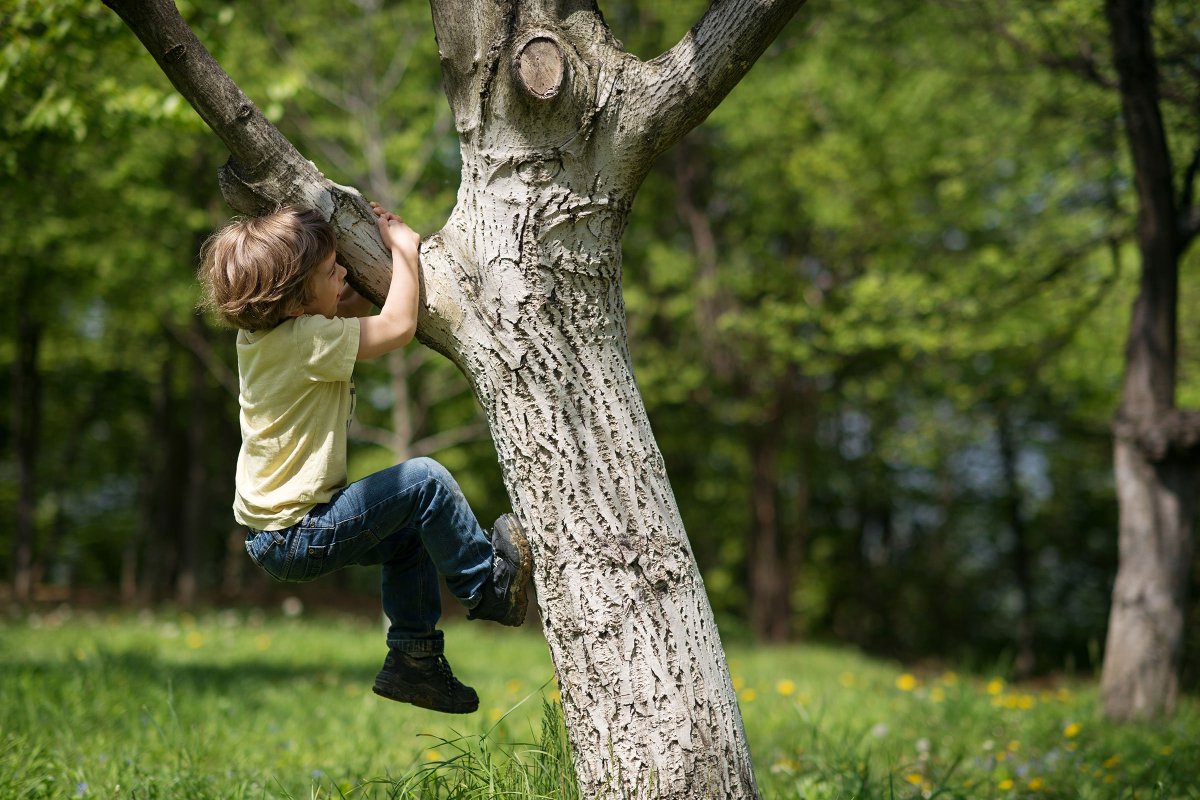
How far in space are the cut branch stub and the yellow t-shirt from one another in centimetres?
81

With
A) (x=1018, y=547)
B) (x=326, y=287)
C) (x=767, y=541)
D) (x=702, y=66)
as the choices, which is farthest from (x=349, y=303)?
(x=1018, y=547)

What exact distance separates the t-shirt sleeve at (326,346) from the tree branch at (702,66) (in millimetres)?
963

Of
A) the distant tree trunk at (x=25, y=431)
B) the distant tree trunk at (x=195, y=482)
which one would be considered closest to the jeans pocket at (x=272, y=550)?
the distant tree trunk at (x=25, y=431)

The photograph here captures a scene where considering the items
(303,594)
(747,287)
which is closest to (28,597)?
(303,594)

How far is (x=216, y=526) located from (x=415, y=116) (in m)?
15.1

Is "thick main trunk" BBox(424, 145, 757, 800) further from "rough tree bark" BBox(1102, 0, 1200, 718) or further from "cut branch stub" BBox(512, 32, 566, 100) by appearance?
"rough tree bark" BBox(1102, 0, 1200, 718)

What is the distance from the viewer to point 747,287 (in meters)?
14.3

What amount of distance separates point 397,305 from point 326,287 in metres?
0.29

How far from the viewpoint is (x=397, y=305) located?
263cm

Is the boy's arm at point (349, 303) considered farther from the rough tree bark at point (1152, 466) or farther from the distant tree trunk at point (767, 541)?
the distant tree trunk at point (767, 541)

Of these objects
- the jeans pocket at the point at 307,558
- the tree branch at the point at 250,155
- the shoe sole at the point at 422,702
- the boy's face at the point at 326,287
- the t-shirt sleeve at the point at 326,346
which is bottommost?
the shoe sole at the point at 422,702

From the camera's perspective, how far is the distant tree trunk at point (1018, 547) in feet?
56.4

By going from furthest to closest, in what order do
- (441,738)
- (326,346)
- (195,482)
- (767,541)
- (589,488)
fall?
1. (195,482)
2. (767,541)
3. (441,738)
4. (326,346)
5. (589,488)

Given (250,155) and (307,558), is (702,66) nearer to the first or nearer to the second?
(250,155)
